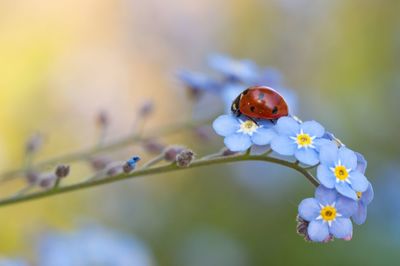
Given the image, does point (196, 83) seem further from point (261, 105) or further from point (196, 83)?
point (261, 105)

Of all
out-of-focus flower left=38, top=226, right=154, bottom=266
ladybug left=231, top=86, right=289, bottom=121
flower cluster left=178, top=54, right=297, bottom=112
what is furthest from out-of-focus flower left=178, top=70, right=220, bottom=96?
ladybug left=231, top=86, right=289, bottom=121

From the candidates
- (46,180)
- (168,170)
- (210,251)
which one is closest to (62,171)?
(46,180)

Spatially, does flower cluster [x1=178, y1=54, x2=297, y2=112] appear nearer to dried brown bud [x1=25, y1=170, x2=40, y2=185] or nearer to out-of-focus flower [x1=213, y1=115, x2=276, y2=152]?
dried brown bud [x1=25, y1=170, x2=40, y2=185]

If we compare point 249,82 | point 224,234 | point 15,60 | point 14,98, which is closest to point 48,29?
point 15,60

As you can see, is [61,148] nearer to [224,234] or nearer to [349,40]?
[224,234]

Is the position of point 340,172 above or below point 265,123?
below
